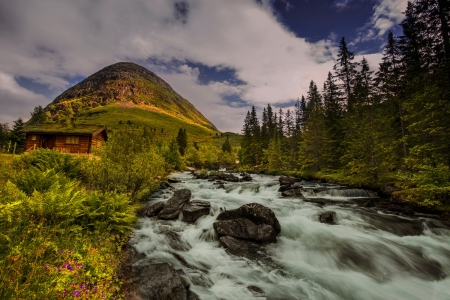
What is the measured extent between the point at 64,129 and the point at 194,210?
3426 centimetres

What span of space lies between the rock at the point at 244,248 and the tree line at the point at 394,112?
12.6 meters

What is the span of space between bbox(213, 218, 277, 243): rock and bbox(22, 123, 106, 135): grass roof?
108 ft

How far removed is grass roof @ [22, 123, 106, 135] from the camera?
1340 inches

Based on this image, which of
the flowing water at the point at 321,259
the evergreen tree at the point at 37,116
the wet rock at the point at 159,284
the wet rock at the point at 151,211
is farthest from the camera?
the evergreen tree at the point at 37,116

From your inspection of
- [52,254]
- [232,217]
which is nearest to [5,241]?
[52,254]

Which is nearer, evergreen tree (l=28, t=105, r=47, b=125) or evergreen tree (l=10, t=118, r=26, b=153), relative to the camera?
evergreen tree (l=10, t=118, r=26, b=153)

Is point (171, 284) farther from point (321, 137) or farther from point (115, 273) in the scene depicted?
point (321, 137)

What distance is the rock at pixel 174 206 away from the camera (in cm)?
1263

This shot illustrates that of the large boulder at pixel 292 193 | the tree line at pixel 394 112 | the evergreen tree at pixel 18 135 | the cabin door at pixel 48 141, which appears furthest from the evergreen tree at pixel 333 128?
the evergreen tree at pixel 18 135

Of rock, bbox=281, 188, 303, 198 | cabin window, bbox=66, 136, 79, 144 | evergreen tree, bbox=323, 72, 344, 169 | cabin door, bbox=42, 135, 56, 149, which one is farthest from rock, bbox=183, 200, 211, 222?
cabin door, bbox=42, 135, 56, 149

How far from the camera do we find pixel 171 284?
564cm

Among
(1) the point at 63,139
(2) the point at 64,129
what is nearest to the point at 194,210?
(1) the point at 63,139

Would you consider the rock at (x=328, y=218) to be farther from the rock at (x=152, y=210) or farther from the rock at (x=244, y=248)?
the rock at (x=152, y=210)

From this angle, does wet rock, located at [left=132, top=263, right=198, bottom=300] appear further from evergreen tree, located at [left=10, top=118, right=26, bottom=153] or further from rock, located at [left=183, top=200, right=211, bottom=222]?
evergreen tree, located at [left=10, top=118, right=26, bottom=153]
